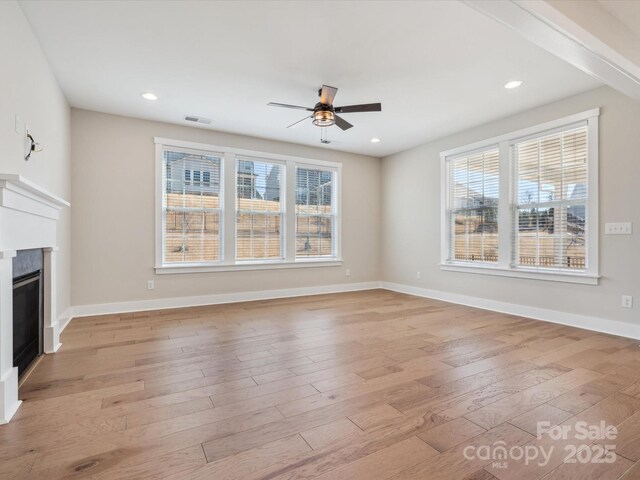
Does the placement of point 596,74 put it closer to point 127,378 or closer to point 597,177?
point 597,177

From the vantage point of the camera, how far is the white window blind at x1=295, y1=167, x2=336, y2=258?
604 cm

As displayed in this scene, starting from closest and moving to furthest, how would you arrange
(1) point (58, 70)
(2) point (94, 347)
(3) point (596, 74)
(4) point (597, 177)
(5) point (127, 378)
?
(5) point (127, 378)
(3) point (596, 74)
(2) point (94, 347)
(1) point (58, 70)
(4) point (597, 177)

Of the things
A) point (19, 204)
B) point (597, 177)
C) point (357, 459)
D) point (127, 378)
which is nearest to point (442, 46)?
point (597, 177)

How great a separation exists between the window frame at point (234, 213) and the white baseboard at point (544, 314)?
198cm

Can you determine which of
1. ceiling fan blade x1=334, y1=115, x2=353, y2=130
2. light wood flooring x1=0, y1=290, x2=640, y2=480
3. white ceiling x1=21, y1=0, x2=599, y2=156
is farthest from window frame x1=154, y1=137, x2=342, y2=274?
ceiling fan blade x1=334, y1=115, x2=353, y2=130

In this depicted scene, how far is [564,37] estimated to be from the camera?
216cm

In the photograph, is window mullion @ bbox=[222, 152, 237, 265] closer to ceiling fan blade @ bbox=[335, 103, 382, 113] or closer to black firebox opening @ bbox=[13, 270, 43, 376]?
ceiling fan blade @ bbox=[335, 103, 382, 113]

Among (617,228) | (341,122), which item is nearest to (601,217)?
(617,228)

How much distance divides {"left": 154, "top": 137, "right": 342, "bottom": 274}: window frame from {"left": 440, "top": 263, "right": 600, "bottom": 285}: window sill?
7.13 ft

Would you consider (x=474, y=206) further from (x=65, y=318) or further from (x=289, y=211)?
(x=65, y=318)

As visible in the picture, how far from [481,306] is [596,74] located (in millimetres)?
3224

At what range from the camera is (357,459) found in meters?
1.55

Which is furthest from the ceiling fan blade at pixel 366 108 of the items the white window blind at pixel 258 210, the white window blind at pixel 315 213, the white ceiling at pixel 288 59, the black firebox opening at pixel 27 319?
the black firebox opening at pixel 27 319

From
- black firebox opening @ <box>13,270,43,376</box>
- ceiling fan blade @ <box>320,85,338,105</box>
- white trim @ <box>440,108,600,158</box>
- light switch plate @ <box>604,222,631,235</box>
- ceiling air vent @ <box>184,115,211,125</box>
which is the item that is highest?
ceiling air vent @ <box>184,115,211,125</box>
